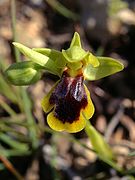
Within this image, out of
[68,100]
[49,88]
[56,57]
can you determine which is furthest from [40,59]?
[49,88]

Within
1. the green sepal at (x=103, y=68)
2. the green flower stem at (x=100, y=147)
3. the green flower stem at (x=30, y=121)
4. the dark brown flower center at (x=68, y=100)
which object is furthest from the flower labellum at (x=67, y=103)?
the green flower stem at (x=30, y=121)

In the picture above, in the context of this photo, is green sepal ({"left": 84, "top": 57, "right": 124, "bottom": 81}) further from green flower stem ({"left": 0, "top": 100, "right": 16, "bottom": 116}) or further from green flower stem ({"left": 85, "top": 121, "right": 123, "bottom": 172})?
green flower stem ({"left": 0, "top": 100, "right": 16, "bottom": 116})

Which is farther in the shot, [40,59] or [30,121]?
[30,121]

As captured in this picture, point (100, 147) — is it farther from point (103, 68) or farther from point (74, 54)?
point (74, 54)

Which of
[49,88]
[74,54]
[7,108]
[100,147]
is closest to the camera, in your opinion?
[74,54]

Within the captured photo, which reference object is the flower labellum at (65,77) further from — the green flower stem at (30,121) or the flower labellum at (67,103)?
the green flower stem at (30,121)

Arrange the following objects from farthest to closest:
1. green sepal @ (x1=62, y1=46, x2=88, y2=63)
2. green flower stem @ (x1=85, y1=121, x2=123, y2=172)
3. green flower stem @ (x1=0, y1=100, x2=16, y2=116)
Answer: green flower stem @ (x1=0, y1=100, x2=16, y2=116)
green flower stem @ (x1=85, y1=121, x2=123, y2=172)
green sepal @ (x1=62, y1=46, x2=88, y2=63)

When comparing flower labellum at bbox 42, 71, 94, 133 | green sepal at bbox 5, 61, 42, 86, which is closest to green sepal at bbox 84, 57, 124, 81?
flower labellum at bbox 42, 71, 94, 133
